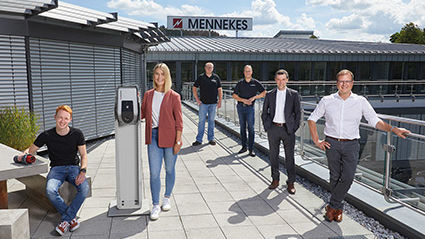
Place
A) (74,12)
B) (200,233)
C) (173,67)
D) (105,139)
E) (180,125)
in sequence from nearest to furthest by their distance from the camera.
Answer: (200,233), (180,125), (74,12), (105,139), (173,67)

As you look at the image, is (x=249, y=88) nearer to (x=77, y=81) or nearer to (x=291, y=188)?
(x=291, y=188)

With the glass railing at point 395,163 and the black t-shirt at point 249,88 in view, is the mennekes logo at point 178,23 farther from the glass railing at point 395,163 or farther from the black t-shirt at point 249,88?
the glass railing at point 395,163

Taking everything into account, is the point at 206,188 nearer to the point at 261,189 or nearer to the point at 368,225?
the point at 261,189

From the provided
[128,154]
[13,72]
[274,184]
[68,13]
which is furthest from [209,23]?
[128,154]

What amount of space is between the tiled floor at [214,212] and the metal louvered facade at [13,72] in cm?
223

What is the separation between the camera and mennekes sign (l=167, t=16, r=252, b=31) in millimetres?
33844

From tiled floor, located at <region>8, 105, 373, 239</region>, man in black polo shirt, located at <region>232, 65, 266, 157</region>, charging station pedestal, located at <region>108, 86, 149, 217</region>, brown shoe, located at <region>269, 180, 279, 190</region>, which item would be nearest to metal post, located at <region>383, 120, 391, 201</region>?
tiled floor, located at <region>8, 105, 373, 239</region>

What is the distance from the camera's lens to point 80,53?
29.0 ft

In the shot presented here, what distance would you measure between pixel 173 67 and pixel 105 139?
16.6m

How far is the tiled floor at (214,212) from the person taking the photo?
3908 mm

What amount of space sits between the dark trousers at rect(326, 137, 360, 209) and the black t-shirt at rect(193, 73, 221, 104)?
4.87 m

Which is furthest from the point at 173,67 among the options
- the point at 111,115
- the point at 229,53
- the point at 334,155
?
the point at 334,155

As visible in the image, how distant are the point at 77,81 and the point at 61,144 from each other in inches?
201

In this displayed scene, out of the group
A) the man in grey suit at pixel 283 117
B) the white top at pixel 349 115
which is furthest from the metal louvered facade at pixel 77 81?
the white top at pixel 349 115
